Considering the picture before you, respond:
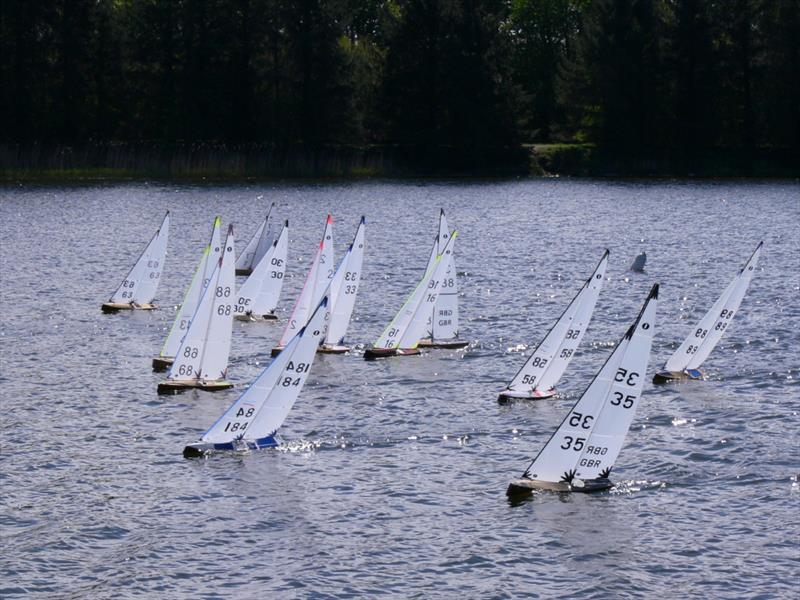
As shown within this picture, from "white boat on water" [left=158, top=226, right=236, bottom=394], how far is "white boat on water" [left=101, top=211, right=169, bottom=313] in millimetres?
14123

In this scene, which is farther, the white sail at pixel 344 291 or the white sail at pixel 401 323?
the white sail at pixel 344 291

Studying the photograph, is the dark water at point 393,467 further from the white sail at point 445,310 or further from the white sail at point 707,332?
the white sail at point 445,310

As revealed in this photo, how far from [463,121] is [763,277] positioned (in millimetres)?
68975

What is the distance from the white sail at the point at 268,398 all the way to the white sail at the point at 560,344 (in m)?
7.38

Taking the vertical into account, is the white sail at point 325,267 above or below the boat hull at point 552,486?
above

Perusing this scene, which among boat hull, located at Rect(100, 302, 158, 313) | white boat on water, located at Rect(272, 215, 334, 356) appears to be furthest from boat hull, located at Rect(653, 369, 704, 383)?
boat hull, located at Rect(100, 302, 158, 313)

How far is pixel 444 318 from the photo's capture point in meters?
43.6

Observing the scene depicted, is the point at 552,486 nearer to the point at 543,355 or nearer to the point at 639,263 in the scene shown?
the point at 543,355

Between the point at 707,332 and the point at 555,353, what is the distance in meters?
5.85

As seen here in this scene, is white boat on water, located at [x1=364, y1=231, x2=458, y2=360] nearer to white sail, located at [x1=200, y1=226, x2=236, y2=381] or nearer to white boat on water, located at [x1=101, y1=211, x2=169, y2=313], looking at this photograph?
white sail, located at [x1=200, y1=226, x2=236, y2=381]

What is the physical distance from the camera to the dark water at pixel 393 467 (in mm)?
24219

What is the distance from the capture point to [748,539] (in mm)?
25906

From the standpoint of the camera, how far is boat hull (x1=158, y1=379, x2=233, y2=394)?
3684cm

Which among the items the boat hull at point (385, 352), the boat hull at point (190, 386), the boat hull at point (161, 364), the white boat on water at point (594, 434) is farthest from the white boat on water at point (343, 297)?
the white boat on water at point (594, 434)
